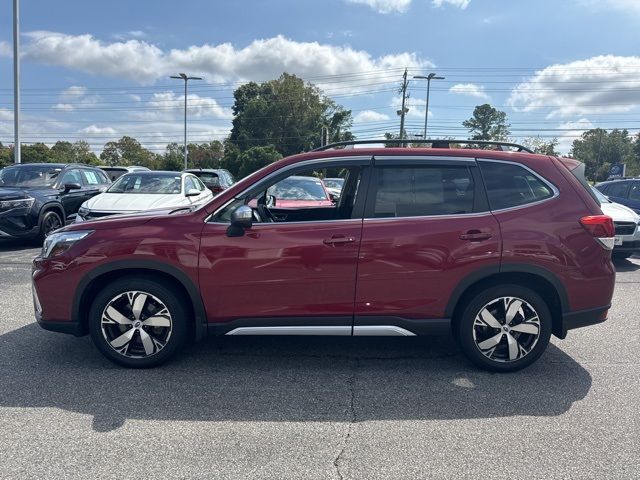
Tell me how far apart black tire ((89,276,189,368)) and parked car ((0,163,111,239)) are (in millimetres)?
5507

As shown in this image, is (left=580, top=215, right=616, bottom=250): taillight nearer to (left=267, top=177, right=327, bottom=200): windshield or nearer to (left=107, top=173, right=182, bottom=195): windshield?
(left=267, top=177, right=327, bottom=200): windshield

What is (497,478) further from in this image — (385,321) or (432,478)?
(385,321)

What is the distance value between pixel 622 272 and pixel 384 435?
7750 millimetres

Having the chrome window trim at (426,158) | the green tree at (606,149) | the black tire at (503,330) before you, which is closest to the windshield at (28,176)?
the chrome window trim at (426,158)

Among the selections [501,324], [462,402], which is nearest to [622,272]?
[501,324]

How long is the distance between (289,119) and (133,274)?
63.6 m

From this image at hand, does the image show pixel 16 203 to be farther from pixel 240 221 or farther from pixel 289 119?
pixel 289 119

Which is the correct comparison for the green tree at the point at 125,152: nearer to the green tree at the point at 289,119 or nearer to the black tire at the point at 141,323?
the green tree at the point at 289,119

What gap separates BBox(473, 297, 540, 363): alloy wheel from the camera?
4.05 m

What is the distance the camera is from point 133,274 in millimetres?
4027

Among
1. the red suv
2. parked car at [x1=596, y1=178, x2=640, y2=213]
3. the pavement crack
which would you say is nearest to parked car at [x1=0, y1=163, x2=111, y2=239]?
the red suv

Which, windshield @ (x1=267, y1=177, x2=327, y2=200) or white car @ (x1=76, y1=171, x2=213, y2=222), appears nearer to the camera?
windshield @ (x1=267, y1=177, x2=327, y2=200)

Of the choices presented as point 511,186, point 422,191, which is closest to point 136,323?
point 422,191

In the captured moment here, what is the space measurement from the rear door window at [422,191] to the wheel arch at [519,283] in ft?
1.85
